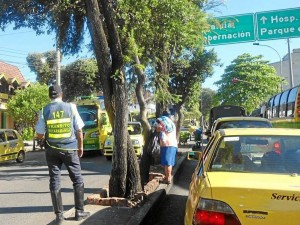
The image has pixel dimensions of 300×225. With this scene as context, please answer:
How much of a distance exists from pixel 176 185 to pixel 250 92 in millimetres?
49616

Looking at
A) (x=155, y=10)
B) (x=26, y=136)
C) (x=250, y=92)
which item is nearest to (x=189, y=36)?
(x=155, y=10)

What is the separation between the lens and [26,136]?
33.5 metres

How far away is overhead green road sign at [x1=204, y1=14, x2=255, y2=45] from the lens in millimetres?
16562

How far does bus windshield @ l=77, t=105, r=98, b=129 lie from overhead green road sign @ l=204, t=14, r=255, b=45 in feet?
22.7

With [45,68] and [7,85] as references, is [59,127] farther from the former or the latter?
[45,68]

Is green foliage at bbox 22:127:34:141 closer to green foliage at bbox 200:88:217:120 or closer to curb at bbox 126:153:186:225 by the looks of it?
curb at bbox 126:153:186:225

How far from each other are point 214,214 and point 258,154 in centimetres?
162

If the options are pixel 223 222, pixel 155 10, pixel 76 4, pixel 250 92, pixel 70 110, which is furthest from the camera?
pixel 250 92

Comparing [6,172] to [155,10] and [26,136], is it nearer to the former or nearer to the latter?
[155,10]

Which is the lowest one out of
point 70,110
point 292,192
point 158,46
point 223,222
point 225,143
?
point 223,222

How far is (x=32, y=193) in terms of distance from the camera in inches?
360

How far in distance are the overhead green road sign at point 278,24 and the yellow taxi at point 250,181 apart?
1215cm

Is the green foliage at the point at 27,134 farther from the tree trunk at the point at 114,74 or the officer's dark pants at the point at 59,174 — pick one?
the officer's dark pants at the point at 59,174

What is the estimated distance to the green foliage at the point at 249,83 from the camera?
187ft
